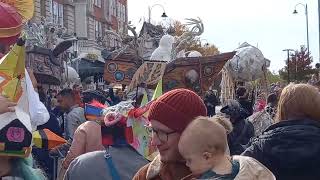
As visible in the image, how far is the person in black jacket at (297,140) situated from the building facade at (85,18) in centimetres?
3264

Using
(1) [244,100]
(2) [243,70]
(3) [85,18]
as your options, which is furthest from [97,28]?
(1) [244,100]

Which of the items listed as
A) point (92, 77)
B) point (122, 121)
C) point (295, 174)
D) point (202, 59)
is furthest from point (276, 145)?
point (92, 77)

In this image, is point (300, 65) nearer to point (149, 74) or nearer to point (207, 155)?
point (149, 74)

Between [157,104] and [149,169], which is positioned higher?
[157,104]

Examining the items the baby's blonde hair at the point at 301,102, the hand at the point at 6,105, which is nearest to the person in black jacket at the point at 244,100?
the baby's blonde hair at the point at 301,102

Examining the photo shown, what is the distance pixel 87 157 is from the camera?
3881 mm

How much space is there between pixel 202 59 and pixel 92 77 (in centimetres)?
1939

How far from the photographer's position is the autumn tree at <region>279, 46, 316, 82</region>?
4819 cm

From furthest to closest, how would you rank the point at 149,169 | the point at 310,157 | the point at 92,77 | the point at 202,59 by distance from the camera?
the point at 92,77 < the point at 202,59 < the point at 310,157 < the point at 149,169

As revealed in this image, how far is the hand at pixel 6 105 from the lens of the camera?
3107 mm

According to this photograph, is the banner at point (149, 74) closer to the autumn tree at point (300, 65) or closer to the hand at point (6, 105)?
the hand at point (6, 105)

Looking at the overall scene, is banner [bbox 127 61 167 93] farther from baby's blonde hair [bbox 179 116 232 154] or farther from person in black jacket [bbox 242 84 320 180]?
baby's blonde hair [bbox 179 116 232 154]

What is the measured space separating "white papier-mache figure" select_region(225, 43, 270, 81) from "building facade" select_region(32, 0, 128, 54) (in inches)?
850

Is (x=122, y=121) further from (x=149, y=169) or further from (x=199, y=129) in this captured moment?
(x=199, y=129)
